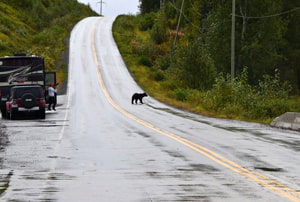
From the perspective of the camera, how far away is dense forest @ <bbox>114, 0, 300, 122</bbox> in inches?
1193

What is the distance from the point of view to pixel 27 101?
84.9 feet

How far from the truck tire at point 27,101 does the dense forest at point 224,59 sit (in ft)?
32.4

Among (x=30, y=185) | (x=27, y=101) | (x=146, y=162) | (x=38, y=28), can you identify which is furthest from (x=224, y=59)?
(x=38, y=28)

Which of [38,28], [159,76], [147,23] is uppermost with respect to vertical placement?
[147,23]

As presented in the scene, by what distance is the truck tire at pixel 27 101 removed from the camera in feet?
84.6

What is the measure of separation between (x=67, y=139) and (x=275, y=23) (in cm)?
3753

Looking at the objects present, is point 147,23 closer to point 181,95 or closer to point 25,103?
point 181,95

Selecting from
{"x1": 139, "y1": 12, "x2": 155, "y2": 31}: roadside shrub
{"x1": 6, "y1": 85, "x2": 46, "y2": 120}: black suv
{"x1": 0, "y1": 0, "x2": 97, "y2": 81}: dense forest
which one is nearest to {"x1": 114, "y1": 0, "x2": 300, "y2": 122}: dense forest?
{"x1": 139, "y1": 12, "x2": 155, "y2": 31}: roadside shrub

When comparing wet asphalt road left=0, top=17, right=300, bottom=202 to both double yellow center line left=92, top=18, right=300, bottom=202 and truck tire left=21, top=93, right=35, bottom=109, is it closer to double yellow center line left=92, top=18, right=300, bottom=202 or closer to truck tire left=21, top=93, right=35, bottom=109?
double yellow center line left=92, top=18, right=300, bottom=202

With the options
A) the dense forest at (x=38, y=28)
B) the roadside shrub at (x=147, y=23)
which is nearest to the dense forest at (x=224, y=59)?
the roadside shrub at (x=147, y=23)

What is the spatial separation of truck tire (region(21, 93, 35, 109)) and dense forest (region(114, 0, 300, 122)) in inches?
389

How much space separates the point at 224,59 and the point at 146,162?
39.1 meters

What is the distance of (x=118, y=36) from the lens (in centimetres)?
8412

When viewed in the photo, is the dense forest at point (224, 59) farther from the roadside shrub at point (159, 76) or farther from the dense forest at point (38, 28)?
the dense forest at point (38, 28)
